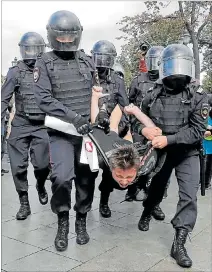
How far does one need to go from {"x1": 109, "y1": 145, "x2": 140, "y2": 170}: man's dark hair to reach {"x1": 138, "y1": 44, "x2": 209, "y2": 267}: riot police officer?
0.23 m

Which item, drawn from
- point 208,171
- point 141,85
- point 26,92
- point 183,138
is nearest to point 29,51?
point 26,92

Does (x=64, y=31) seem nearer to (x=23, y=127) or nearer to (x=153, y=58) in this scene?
(x=23, y=127)

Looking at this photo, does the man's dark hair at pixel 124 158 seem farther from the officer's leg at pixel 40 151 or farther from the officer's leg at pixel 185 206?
the officer's leg at pixel 40 151

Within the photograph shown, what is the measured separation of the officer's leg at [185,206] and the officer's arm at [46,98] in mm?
1115

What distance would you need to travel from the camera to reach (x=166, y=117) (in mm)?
4160

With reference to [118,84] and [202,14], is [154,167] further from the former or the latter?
[202,14]

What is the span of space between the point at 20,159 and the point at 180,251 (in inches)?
87.7

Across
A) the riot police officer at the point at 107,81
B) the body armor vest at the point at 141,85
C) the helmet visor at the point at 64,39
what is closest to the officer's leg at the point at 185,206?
the riot police officer at the point at 107,81

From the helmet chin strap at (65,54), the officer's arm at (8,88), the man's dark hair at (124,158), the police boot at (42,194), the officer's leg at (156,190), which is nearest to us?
the man's dark hair at (124,158)

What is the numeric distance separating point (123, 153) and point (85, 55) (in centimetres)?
116

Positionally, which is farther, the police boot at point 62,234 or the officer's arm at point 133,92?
the officer's arm at point 133,92

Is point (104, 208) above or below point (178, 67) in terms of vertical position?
below

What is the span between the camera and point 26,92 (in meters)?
5.26

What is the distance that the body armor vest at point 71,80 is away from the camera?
4199 mm
